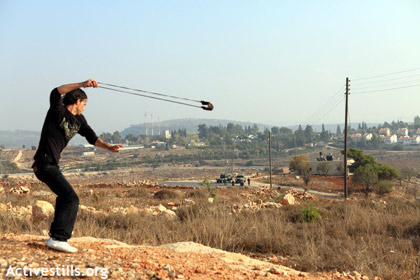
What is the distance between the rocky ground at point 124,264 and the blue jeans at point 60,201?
23cm

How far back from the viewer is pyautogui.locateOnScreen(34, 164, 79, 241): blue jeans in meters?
4.24

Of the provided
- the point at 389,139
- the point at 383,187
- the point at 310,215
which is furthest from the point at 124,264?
the point at 389,139

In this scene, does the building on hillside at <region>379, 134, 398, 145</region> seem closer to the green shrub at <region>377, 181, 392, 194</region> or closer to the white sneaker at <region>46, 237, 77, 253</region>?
the green shrub at <region>377, 181, 392, 194</region>

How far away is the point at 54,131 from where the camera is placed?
4.32 metres

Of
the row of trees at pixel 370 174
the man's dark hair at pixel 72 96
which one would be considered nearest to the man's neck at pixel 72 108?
the man's dark hair at pixel 72 96

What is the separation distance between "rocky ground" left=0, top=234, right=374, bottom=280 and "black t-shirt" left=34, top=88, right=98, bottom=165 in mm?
1018

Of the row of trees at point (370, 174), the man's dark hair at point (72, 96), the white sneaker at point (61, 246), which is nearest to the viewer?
the white sneaker at point (61, 246)

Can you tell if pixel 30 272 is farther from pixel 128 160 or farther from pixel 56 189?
pixel 128 160

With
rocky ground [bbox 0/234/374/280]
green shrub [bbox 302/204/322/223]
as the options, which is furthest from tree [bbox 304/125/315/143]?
rocky ground [bbox 0/234/374/280]

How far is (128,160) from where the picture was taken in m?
115

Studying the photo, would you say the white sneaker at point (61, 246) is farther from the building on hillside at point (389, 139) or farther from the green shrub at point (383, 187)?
the building on hillside at point (389, 139)

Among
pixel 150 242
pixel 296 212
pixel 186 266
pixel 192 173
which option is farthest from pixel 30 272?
pixel 192 173

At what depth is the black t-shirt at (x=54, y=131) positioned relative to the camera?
14.0 ft

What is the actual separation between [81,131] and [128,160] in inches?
4438
